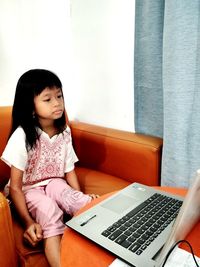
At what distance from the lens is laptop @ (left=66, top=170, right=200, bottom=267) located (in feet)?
1.64

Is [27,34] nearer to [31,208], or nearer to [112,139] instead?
[112,139]

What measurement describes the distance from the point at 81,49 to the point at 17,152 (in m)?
0.93

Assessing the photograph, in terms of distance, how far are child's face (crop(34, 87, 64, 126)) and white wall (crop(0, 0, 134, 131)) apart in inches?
21.2

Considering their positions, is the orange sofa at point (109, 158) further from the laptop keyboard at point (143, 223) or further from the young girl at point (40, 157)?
the laptop keyboard at point (143, 223)

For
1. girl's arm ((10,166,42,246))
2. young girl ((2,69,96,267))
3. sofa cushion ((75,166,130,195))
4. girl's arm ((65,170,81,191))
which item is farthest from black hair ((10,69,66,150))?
sofa cushion ((75,166,130,195))

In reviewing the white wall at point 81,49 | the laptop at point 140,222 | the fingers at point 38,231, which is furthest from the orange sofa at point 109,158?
the laptop at point 140,222

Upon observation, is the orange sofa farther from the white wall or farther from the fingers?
the white wall

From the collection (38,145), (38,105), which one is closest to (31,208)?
(38,145)

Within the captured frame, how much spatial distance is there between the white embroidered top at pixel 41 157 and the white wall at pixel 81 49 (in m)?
0.46

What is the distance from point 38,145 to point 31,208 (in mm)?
278

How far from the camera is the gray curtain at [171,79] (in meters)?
1.00

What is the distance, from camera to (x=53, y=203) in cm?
101

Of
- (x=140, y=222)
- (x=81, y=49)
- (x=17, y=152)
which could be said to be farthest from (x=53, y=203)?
(x=81, y=49)

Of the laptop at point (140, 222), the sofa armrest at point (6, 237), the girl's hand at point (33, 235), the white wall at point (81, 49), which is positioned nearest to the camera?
the laptop at point (140, 222)
